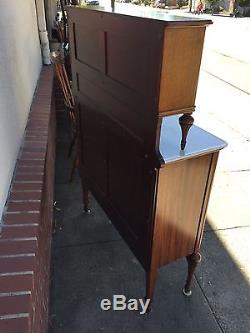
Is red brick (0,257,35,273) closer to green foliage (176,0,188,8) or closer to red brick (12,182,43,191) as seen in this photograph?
red brick (12,182,43,191)

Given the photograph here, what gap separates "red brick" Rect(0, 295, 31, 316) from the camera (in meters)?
1.08

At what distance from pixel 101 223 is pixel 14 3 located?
1870 millimetres

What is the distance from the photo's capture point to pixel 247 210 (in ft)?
9.87

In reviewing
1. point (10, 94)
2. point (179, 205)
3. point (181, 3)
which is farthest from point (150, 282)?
point (181, 3)

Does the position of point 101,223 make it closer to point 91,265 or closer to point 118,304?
point 91,265

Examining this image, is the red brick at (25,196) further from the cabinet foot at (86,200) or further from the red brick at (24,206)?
the cabinet foot at (86,200)

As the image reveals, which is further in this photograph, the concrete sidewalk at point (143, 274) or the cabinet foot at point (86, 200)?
the cabinet foot at point (86, 200)

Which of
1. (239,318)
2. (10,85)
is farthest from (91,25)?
(239,318)

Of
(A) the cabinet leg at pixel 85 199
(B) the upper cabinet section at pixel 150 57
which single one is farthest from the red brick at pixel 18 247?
(A) the cabinet leg at pixel 85 199

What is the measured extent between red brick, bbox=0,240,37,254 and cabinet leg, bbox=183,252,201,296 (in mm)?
1087

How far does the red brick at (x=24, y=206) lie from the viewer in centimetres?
149

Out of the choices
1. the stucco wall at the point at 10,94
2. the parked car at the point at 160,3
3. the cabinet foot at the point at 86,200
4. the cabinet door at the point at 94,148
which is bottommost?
the parked car at the point at 160,3

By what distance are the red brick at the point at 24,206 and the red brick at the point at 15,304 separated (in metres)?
0.46

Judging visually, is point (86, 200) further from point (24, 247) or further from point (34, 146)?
point (24, 247)
